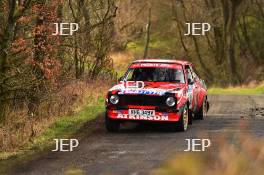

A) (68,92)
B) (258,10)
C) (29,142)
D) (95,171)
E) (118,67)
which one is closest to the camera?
(95,171)

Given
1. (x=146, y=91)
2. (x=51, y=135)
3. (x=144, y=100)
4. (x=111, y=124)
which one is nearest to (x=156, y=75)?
(x=146, y=91)

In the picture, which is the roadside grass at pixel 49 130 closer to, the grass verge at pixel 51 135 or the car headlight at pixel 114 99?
the grass verge at pixel 51 135

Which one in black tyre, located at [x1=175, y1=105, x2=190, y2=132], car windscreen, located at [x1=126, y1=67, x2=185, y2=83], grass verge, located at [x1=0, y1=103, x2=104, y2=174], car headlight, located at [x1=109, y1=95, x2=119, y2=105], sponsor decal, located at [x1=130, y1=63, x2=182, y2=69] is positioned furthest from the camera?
sponsor decal, located at [x1=130, y1=63, x2=182, y2=69]

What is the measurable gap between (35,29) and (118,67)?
3448cm

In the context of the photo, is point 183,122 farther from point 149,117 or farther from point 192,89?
point 192,89

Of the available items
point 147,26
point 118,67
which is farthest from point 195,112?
point 147,26

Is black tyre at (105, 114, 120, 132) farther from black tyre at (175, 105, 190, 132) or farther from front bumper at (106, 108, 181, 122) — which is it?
black tyre at (175, 105, 190, 132)

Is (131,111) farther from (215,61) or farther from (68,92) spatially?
(215,61)

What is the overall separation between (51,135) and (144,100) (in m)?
2.10

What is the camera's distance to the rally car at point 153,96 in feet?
44.2

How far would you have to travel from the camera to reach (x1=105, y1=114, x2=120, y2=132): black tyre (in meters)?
13.8

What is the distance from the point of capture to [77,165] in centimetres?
972

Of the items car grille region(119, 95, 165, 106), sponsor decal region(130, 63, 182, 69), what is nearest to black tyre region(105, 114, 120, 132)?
car grille region(119, 95, 165, 106)

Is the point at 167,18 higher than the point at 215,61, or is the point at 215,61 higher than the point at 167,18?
the point at 167,18
